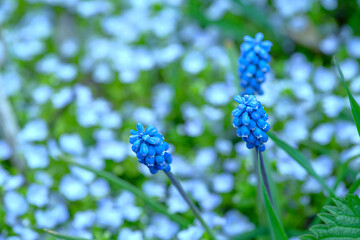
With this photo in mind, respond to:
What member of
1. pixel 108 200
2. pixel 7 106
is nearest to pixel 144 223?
pixel 108 200

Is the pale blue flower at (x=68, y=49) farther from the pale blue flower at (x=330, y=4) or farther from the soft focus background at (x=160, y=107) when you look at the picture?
the pale blue flower at (x=330, y=4)

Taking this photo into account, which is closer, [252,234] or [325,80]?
[252,234]

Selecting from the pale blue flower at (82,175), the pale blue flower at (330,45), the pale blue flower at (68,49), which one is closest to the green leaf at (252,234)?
the pale blue flower at (82,175)

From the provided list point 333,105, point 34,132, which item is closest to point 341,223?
point 333,105

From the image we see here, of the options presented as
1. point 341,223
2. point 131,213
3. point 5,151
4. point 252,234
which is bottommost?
point 341,223

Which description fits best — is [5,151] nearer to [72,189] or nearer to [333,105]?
[72,189]

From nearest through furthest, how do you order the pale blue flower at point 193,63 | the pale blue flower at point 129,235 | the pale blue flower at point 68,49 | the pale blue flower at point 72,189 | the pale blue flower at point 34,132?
the pale blue flower at point 129,235 → the pale blue flower at point 72,189 → the pale blue flower at point 34,132 → the pale blue flower at point 193,63 → the pale blue flower at point 68,49

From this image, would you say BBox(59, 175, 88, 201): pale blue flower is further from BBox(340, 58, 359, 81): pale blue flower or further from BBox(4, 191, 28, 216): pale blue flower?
BBox(340, 58, 359, 81): pale blue flower
